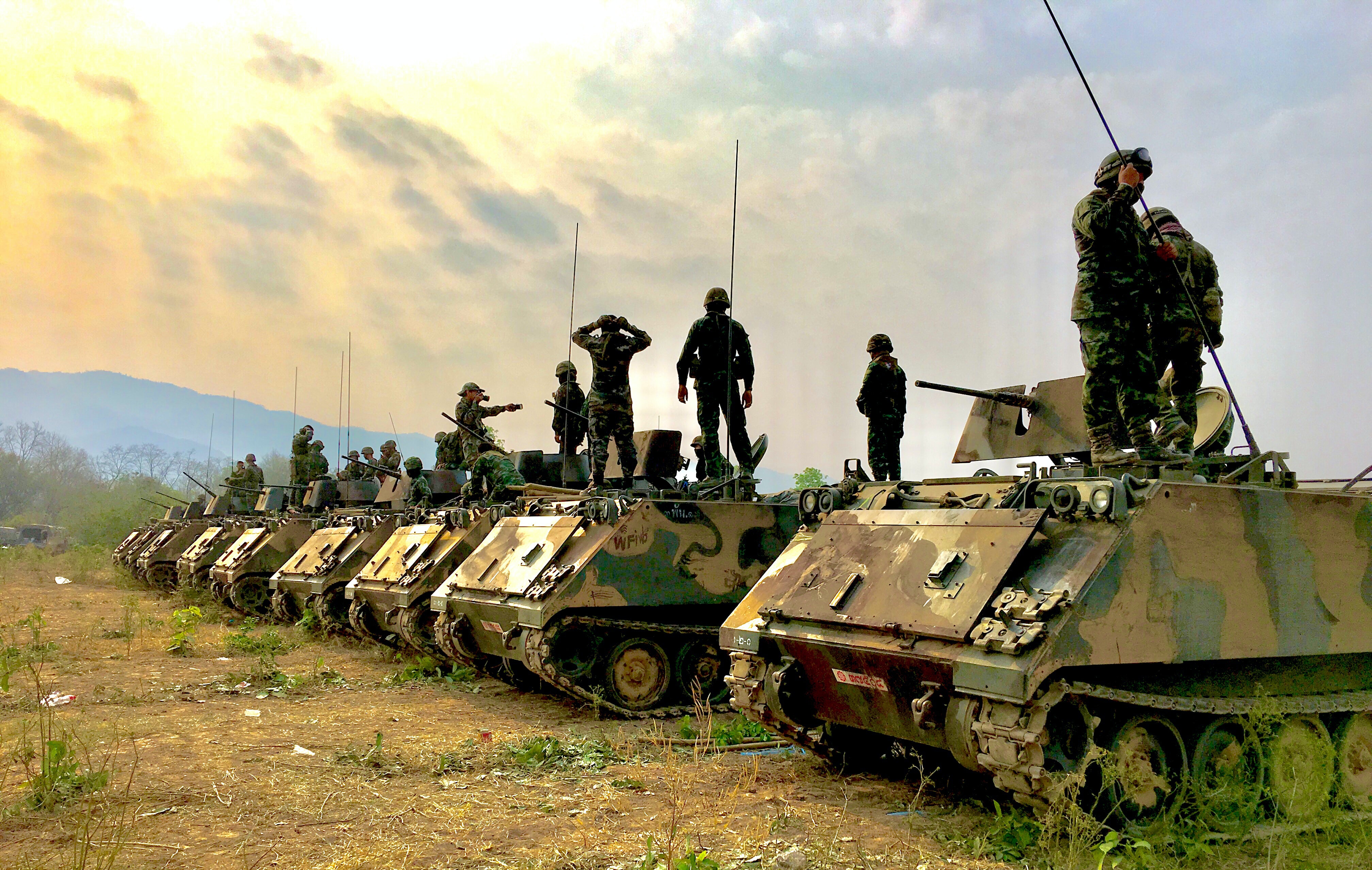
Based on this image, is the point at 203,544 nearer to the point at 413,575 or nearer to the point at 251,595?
the point at 251,595

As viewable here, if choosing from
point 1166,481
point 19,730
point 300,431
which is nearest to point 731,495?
point 1166,481

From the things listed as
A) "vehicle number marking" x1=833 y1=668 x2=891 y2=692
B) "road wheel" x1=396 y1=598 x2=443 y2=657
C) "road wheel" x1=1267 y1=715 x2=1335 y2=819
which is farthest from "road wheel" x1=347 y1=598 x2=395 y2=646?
"road wheel" x1=1267 y1=715 x2=1335 y2=819

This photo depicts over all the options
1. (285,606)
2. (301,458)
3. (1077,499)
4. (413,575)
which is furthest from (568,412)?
(301,458)

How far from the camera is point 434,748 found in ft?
25.7

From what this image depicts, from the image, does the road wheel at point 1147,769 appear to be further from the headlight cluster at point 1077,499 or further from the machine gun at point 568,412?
the machine gun at point 568,412

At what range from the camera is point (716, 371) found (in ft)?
37.5

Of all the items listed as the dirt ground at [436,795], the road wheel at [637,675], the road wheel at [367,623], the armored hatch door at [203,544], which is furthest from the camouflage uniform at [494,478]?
the armored hatch door at [203,544]

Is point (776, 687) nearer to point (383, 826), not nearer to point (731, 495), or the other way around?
point (383, 826)

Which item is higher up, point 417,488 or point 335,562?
point 417,488

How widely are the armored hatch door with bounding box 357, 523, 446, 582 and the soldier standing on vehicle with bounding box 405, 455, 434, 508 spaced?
2029mm

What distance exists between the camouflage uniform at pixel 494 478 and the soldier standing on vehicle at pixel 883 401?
15.0ft

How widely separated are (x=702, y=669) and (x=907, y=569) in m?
4.10

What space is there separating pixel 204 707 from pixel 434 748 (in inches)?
115

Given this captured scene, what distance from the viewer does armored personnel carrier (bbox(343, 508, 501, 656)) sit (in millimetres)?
11688
